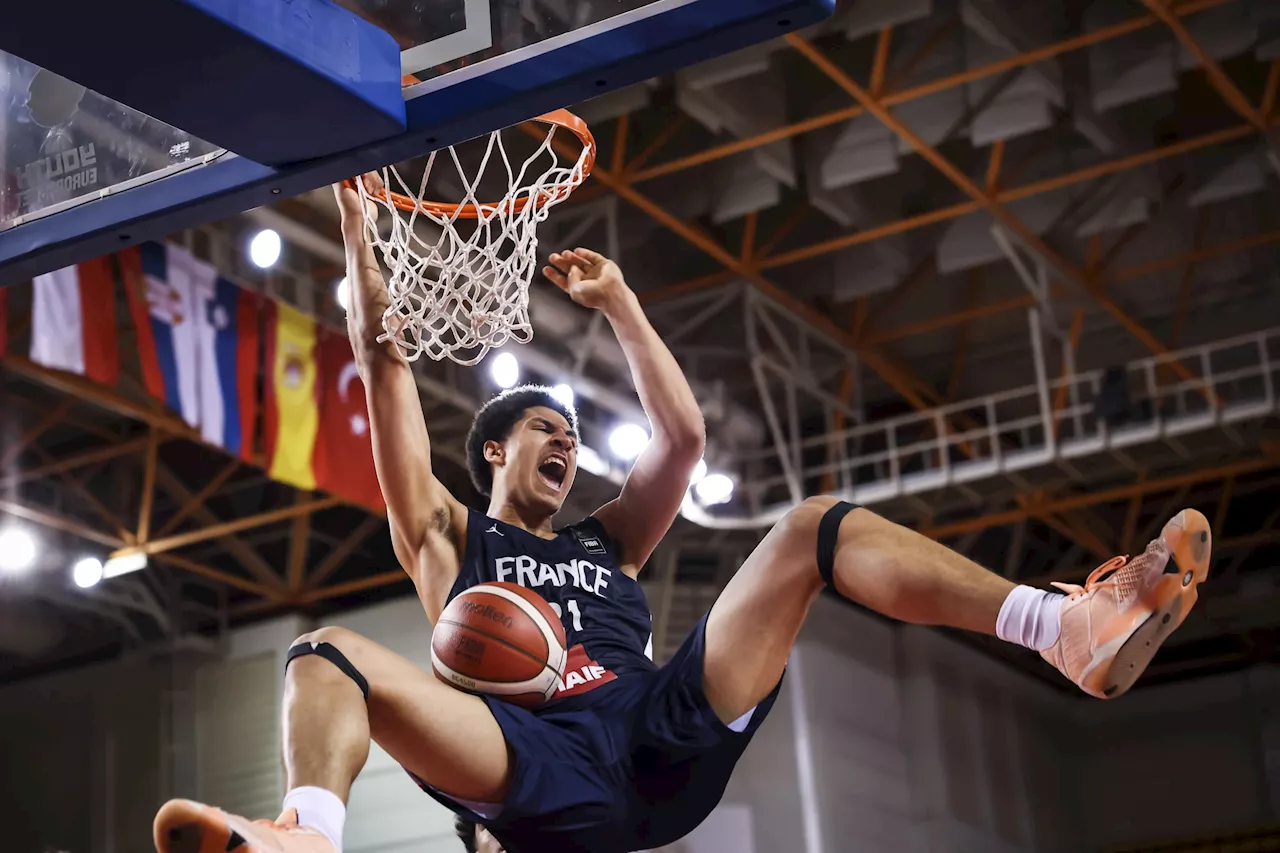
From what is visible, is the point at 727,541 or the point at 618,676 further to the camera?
the point at 727,541

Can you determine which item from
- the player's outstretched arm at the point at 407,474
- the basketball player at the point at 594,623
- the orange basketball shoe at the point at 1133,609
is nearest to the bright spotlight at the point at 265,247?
the basketball player at the point at 594,623

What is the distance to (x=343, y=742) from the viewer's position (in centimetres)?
412

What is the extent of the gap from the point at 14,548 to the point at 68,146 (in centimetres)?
1109

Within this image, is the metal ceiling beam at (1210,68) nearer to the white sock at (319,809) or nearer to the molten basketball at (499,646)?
the molten basketball at (499,646)

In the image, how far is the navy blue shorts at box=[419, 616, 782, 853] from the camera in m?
4.73

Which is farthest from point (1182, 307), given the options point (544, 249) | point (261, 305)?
point (261, 305)

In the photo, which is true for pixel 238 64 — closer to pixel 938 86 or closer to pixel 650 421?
pixel 650 421

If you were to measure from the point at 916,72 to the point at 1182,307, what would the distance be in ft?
13.8

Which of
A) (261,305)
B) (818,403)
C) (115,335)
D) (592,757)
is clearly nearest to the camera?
(592,757)

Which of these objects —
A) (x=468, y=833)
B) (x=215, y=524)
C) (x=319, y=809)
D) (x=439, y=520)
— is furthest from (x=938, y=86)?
(x=319, y=809)

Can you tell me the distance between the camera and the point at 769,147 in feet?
44.2

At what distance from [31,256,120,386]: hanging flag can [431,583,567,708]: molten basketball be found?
698cm

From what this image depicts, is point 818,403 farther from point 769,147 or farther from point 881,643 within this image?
point 769,147

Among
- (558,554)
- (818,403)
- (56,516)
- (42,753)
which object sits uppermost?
(818,403)
